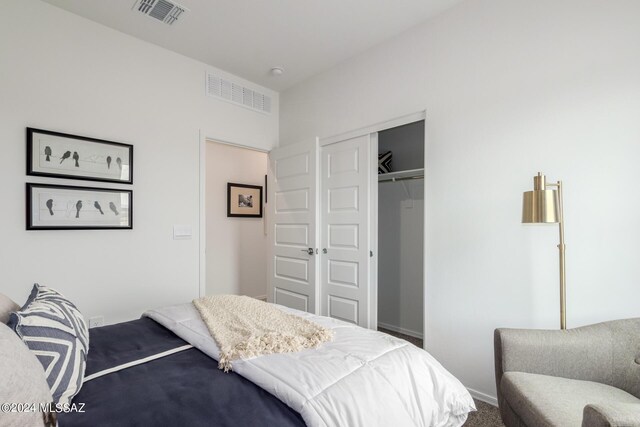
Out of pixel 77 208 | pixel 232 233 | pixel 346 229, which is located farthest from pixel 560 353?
pixel 232 233

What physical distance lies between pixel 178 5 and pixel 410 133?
2.55 meters

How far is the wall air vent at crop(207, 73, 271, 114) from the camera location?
10.7 ft

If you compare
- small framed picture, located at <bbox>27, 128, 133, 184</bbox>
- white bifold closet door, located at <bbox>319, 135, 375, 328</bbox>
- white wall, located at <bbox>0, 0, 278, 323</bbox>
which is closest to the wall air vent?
white wall, located at <bbox>0, 0, 278, 323</bbox>

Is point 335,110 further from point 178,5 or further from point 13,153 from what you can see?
point 13,153

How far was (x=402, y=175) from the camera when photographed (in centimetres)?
337

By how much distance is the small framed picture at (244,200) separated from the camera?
14.9ft

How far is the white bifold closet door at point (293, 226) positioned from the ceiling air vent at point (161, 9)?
4.98ft

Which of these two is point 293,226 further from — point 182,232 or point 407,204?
point 407,204

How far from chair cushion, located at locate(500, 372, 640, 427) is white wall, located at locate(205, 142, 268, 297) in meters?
3.65

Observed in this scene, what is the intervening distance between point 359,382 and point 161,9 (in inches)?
111

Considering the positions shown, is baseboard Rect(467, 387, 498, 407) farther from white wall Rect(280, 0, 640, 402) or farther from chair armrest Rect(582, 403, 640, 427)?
chair armrest Rect(582, 403, 640, 427)

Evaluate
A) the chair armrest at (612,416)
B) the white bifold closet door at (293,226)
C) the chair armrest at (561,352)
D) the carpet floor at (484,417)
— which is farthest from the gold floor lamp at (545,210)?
the white bifold closet door at (293,226)

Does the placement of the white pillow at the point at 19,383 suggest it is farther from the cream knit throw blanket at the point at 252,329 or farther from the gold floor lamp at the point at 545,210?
the gold floor lamp at the point at 545,210

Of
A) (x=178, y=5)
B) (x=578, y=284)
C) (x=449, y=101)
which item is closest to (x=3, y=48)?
(x=178, y=5)
